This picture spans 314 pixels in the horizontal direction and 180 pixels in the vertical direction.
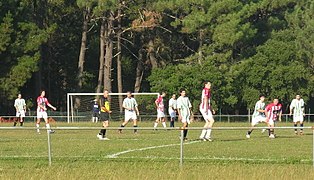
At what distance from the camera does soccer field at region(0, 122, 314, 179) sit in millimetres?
15812

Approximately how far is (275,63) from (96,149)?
45.7 metres

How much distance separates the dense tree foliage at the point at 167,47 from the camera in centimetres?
6309

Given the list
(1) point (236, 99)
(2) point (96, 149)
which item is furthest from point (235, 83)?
(2) point (96, 149)

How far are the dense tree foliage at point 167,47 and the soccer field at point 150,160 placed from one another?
122 feet

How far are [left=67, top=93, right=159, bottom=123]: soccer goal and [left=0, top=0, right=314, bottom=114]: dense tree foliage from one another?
203cm

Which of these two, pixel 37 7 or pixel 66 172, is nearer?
pixel 66 172

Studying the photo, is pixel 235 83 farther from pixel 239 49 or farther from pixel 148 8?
pixel 148 8

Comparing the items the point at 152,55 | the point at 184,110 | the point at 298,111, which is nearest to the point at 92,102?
the point at 152,55

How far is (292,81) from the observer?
66.0 m

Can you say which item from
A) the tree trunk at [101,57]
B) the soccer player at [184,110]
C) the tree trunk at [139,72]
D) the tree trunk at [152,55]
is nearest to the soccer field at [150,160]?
the soccer player at [184,110]

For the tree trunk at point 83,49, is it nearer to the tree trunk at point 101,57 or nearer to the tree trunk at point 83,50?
the tree trunk at point 83,50

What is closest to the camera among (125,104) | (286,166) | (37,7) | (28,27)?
(286,166)

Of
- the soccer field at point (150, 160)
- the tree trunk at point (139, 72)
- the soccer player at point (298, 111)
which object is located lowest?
the soccer field at point (150, 160)

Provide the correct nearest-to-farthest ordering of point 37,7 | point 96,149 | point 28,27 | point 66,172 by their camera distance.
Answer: point 66,172
point 96,149
point 28,27
point 37,7
